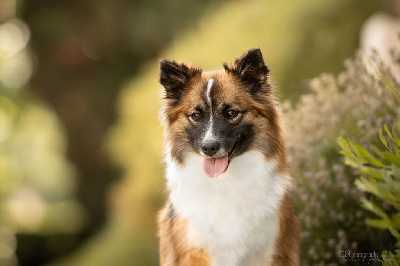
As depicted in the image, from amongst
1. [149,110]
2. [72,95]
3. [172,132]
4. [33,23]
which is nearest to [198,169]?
[172,132]

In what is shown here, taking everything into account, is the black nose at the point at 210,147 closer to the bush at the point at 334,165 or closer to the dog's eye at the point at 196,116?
the dog's eye at the point at 196,116

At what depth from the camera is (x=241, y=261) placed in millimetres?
3773

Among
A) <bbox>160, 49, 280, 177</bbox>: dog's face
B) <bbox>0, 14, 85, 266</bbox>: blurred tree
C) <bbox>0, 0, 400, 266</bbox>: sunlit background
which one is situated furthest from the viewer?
<bbox>0, 14, 85, 266</bbox>: blurred tree

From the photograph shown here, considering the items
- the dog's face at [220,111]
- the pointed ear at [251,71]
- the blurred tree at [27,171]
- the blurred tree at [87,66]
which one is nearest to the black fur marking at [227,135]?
the dog's face at [220,111]

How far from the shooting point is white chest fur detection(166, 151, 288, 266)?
3.75 m

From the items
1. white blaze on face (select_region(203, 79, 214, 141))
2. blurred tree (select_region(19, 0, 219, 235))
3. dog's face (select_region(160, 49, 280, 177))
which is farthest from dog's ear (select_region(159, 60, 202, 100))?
blurred tree (select_region(19, 0, 219, 235))

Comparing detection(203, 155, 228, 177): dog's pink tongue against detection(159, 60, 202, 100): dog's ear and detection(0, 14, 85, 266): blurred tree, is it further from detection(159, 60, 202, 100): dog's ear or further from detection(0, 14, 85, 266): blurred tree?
detection(0, 14, 85, 266): blurred tree

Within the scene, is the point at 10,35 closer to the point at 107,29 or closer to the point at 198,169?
the point at 107,29

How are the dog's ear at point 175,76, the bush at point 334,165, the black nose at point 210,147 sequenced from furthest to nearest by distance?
the bush at point 334,165 < the dog's ear at point 175,76 < the black nose at point 210,147

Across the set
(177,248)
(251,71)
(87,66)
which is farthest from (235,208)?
(87,66)

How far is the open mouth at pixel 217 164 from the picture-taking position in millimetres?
3707

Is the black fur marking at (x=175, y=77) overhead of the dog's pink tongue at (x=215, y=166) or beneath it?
overhead

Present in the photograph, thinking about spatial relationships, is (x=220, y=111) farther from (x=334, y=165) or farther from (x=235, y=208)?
(x=334, y=165)

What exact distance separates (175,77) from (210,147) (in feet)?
2.23
